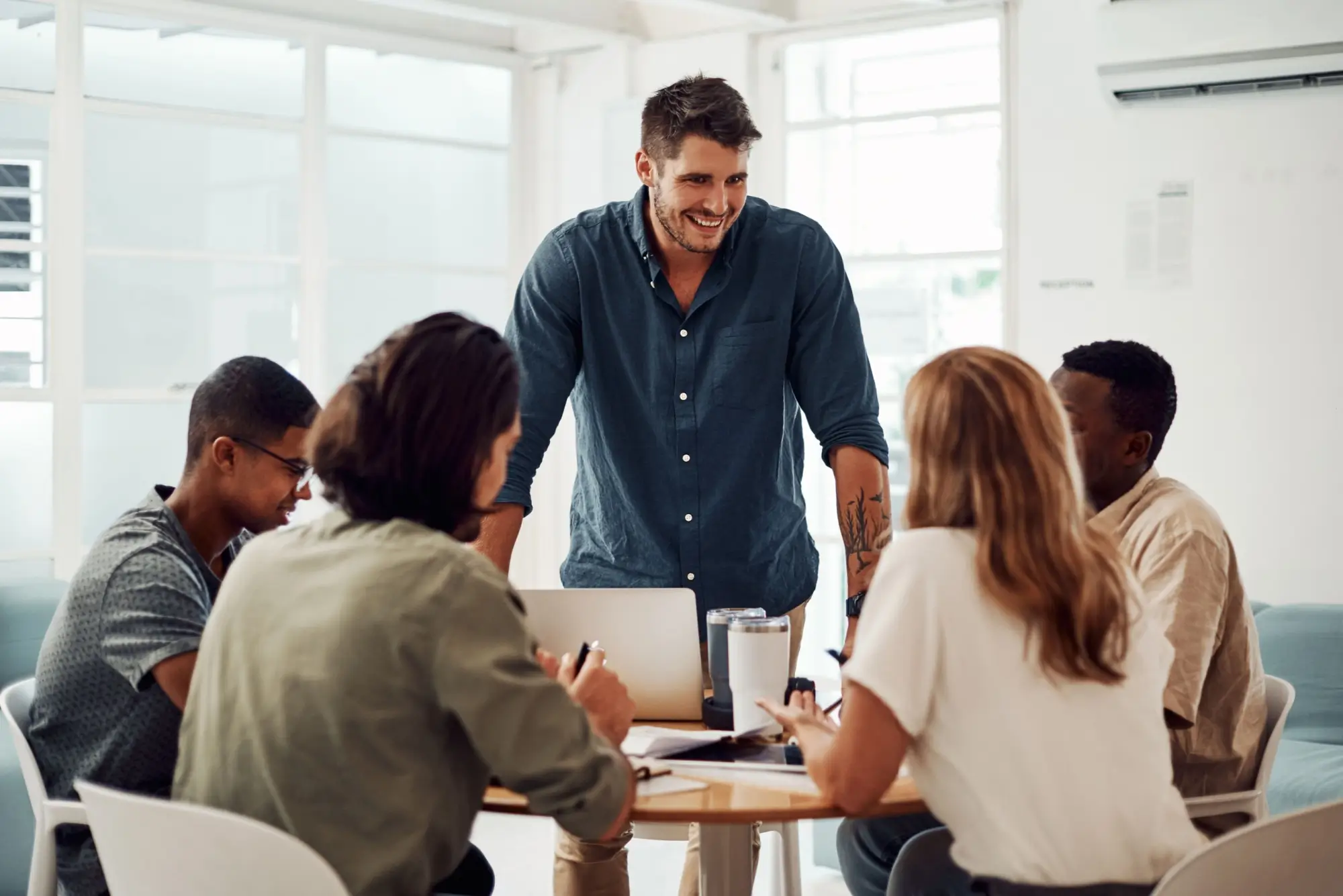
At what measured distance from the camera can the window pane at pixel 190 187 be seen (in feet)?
16.1

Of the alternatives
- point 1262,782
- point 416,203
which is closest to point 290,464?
point 1262,782

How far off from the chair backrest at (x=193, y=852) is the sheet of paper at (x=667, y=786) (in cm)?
44

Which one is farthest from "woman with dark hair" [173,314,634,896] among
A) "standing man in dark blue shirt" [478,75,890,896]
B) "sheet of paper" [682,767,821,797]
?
"standing man in dark blue shirt" [478,75,890,896]

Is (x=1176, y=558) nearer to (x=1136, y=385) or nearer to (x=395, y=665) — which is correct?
(x=1136, y=385)

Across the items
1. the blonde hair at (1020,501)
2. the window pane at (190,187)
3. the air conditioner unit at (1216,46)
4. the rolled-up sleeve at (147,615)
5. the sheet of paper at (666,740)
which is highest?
the air conditioner unit at (1216,46)

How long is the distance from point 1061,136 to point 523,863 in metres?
2.80

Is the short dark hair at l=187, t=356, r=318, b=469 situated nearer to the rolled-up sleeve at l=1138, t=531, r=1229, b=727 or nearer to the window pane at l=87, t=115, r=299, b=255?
the rolled-up sleeve at l=1138, t=531, r=1229, b=727

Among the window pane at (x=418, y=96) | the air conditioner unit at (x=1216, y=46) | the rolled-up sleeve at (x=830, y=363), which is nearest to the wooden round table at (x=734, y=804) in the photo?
the rolled-up sleeve at (x=830, y=363)

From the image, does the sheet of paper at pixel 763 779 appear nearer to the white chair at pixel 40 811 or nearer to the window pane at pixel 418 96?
the white chair at pixel 40 811

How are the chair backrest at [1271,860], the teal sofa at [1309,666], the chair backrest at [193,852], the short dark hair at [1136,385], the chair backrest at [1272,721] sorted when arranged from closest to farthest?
the chair backrest at [193,852] < the chair backrest at [1271,860] < the chair backrest at [1272,721] < the short dark hair at [1136,385] < the teal sofa at [1309,666]

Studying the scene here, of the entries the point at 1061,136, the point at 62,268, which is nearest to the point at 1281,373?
the point at 1061,136

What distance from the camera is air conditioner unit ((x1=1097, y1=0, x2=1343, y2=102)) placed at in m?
4.27

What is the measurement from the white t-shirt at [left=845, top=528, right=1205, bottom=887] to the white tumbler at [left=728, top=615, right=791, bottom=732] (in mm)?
370

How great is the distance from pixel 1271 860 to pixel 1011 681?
1.19ft
